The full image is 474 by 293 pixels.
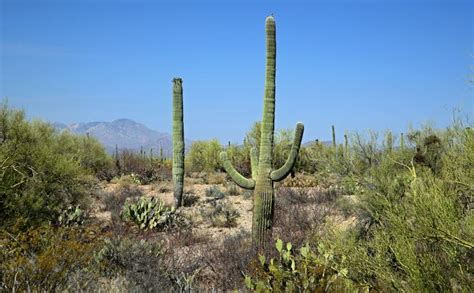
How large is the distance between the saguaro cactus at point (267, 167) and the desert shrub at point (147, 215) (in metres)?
2.73

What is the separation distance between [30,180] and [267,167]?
4927 millimetres

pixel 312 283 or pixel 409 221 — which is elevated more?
pixel 409 221

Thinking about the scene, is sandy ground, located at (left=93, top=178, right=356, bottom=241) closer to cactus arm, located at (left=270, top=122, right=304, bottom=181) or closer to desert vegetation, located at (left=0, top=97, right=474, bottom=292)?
Result: desert vegetation, located at (left=0, top=97, right=474, bottom=292)

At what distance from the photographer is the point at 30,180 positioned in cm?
998

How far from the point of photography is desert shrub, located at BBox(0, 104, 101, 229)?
25.9 ft

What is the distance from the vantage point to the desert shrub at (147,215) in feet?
38.7

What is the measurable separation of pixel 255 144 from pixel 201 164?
561 centimetres

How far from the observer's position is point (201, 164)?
103ft

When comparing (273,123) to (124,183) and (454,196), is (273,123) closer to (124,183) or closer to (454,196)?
(454,196)

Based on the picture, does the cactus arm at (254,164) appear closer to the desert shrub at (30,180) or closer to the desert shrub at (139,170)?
the desert shrub at (30,180)

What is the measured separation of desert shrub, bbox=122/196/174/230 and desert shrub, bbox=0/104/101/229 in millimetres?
1410

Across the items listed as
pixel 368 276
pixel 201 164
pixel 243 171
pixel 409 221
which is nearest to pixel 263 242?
pixel 368 276

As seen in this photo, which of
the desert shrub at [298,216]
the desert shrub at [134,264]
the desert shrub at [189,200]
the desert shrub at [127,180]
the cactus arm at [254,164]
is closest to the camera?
the desert shrub at [134,264]

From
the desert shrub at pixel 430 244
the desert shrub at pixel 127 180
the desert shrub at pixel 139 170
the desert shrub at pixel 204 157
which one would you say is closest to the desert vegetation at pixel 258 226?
the desert shrub at pixel 430 244
